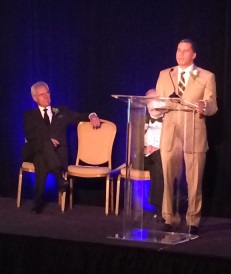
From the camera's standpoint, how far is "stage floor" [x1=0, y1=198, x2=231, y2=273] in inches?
205

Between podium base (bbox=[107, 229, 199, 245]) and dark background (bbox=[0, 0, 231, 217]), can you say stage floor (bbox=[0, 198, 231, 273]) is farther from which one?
dark background (bbox=[0, 0, 231, 217])

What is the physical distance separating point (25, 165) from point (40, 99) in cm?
73

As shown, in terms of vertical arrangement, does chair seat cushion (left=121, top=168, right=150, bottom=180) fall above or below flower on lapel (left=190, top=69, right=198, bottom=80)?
below

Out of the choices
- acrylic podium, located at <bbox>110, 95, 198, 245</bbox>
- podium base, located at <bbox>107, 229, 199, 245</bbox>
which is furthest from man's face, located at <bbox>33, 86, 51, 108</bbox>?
podium base, located at <bbox>107, 229, 199, 245</bbox>

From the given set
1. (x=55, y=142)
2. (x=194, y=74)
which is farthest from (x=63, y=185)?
(x=194, y=74)

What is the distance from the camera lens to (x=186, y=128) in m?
5.49

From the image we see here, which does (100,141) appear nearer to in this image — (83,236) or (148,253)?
(83,236)

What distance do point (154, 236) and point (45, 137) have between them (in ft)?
6.98

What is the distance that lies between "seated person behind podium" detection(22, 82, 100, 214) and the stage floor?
0.31 meters

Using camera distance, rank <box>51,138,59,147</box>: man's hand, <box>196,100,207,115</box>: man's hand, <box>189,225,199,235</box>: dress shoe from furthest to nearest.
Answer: <box>51,138,59,147</box>: man's hand
<box>189,225,199,235</box>: dress shoe
<box>196,100,207,115</box>: man's hand

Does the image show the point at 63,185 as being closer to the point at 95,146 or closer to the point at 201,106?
the point at 95,146

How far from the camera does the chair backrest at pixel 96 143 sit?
291 inches

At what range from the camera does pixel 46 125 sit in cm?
731

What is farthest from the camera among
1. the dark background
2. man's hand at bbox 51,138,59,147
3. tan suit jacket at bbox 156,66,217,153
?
man's hand at bbox 51,138,59,147
